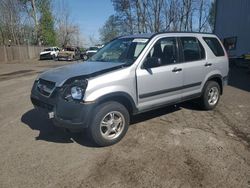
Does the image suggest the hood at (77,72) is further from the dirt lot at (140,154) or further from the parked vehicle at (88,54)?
the parked vehicle at (88,54)

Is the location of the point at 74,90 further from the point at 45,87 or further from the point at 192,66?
the point at 192,66

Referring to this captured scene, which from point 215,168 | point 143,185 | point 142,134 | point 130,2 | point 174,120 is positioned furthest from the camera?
point 130,2

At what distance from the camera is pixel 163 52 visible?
5.31 m

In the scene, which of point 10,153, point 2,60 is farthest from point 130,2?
point 10,153

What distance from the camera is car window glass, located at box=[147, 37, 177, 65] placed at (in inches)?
203

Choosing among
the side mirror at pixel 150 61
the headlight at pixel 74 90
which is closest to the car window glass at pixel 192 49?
the side mirror at pixel 150 61

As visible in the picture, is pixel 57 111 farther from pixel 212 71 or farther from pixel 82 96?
pixel 212 71

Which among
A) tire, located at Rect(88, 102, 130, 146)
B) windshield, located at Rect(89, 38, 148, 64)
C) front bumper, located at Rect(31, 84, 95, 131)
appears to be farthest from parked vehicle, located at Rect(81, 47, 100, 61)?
front bumper, located at Rect(31, 84, 95, 131)

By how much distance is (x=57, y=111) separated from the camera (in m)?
4.24

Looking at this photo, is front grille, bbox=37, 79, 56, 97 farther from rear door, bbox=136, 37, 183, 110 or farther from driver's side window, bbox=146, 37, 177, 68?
driver's side window, bbox=146, 37, 177, 68

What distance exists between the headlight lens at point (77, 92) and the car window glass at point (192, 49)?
2.56 metres

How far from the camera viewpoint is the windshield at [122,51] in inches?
199

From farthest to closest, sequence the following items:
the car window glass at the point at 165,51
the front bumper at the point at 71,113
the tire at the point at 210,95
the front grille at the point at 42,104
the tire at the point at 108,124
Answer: the tire at the point at 210,95 → the car window glass at the point at 165,51 → the front grille at the point at 42,104 → the tire at the point at 108,124 → the front bumper at the point at 71,113

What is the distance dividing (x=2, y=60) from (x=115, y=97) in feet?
104
